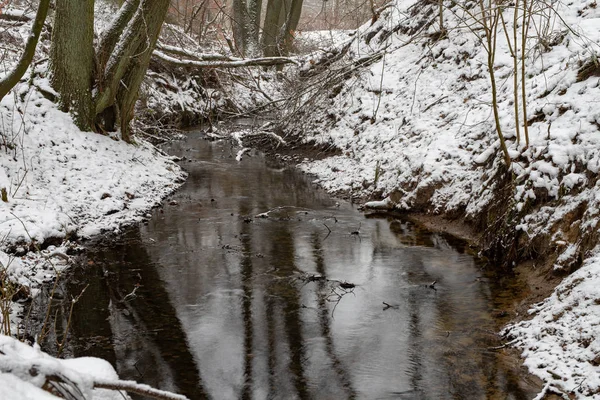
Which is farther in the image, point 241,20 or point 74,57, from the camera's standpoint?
point 241,20

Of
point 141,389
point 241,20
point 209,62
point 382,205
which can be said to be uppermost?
point 241,20

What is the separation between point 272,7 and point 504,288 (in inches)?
737

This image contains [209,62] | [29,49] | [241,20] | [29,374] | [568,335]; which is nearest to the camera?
[29,374]

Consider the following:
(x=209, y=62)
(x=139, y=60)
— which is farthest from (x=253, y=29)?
(x=139, y=60)

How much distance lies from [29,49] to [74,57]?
259cm

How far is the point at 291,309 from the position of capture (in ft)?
19.1

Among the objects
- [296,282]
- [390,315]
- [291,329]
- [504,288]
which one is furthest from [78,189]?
[504,288]

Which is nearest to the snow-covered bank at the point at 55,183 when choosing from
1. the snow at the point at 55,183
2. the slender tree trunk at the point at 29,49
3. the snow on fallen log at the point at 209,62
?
the snow at the point at 55,183

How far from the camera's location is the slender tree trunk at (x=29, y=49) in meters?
7.29

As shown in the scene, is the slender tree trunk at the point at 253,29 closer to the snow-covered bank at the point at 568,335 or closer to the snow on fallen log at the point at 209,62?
the snow on fallen log at the point at 209,62

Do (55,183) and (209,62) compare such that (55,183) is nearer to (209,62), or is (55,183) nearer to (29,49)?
(29,49)

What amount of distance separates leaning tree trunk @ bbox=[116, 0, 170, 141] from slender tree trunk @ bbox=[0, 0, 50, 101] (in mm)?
2530

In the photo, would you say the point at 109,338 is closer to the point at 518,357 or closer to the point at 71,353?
the point at 71,353

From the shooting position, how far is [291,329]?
17.6 ft
